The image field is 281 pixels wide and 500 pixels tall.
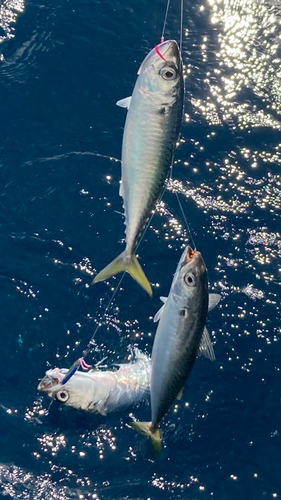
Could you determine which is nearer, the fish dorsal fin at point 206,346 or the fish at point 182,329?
the fish at point 182,329

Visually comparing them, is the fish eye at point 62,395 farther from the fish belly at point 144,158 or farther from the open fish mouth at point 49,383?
the fish belly at point 144,158

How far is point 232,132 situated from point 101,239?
2.03 meters

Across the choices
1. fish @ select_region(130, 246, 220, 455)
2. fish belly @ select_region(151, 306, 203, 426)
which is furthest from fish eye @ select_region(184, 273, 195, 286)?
fish belly @ select_region(151, 306, 203, 426)

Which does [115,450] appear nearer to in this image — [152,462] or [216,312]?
[152,462]

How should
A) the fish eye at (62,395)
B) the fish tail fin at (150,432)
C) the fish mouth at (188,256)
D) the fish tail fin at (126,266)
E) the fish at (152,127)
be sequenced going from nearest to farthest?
the fish at (152,127)
the fish mouth at (188,256)
the fish tail fin at (126,266)
the fish tail fin at (150,432)
the fish eye at (62,395)

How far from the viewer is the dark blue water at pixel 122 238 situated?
4.55 m

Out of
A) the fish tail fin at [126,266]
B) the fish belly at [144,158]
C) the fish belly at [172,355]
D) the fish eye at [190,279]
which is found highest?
the fish belly at [144,158]

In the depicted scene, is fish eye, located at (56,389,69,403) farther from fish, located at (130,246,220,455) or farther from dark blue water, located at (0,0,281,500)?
fish, located at (130,246,220,455)

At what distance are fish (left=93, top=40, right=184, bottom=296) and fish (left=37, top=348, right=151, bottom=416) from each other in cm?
170

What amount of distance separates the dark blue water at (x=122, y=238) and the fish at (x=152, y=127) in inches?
68.0

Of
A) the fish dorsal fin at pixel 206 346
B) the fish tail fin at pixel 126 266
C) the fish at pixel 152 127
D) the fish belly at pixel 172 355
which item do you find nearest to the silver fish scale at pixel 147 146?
the fish at pixel 152 127

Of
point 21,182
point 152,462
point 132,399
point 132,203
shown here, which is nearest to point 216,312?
point 132,399

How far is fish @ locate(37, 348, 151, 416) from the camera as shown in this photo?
4410 millimetres

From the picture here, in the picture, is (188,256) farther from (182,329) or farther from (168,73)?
(168,73)
